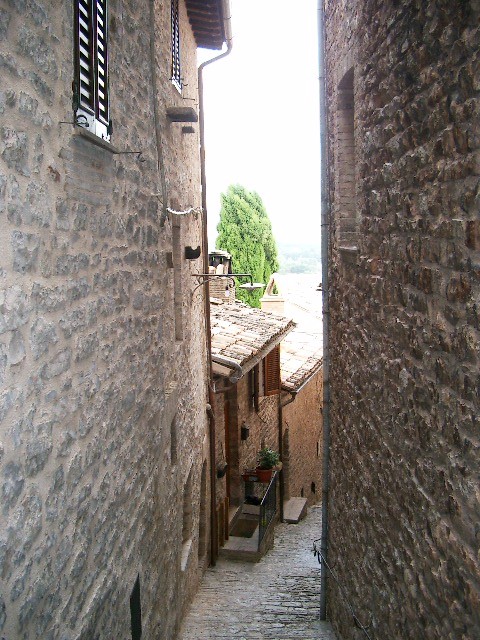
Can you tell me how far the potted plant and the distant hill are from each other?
10032 cm

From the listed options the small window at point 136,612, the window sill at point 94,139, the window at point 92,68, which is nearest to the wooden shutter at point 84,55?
the window at point 92,68

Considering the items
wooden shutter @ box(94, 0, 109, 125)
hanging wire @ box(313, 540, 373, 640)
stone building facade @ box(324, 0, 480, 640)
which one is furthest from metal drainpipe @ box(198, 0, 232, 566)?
wooden shutter @ box(94, 0, 109, 125)

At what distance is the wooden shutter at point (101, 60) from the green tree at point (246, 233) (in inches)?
1202

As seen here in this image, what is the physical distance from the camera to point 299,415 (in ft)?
57.5

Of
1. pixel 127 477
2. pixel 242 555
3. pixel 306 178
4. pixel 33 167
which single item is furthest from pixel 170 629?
pixel 306 178

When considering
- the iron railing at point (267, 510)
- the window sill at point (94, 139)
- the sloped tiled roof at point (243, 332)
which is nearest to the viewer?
the window sill at point (94, 139)

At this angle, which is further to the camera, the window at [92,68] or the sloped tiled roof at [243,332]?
the sloped tiled roof at [243,332]

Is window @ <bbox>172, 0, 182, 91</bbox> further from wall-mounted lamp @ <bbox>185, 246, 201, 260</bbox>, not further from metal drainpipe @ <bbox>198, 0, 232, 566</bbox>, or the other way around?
wall-mounted lamp @ <bbox>185, 246, 201, 260</bbox>

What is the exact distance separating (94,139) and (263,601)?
6.96 meters

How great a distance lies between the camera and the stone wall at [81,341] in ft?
8.85

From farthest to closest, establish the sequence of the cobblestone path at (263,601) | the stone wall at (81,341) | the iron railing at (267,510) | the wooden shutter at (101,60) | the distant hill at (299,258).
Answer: the distant hill at (299,258), the iron railing at (267,510), the cobblestone path at (263,601), the wooden shutter at (101,60), the stone wall at (81,341)

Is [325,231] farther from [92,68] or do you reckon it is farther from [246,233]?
[246,233]

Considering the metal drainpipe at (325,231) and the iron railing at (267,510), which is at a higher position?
the metal drainpipe at (325,231)

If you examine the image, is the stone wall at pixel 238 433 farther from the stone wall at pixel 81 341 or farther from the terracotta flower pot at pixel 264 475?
the stone wall at pixel 81 341
